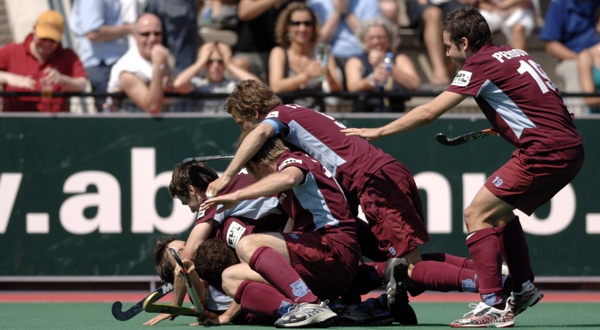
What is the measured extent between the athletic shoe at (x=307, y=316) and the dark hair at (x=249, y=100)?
1365 mm

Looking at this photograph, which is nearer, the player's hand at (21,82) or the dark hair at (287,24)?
the player's hand at (21,82)

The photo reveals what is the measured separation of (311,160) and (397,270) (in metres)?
0.87

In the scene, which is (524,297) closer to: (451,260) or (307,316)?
(451,260)

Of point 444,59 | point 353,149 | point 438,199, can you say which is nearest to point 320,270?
point 353,149

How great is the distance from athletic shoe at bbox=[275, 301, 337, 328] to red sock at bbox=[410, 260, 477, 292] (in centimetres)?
77

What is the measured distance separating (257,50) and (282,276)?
5.22 metres

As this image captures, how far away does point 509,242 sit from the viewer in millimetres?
6957

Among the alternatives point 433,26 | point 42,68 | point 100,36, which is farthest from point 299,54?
point 42,68

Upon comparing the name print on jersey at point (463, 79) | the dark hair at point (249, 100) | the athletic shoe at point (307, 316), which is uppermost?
the name print on jersey at point (463, 79)

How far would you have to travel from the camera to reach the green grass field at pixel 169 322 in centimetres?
708

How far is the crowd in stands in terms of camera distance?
1044 centimetres

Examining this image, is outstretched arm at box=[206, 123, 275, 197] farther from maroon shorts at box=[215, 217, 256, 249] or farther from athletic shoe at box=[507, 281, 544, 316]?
athletic shoe at box=[507, 281, 544, 316]

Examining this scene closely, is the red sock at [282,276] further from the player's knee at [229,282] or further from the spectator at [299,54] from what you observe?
the spectator at [299,54]

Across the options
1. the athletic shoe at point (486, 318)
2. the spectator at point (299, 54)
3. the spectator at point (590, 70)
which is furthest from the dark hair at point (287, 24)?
the athletic shoe at point (486, 318)
